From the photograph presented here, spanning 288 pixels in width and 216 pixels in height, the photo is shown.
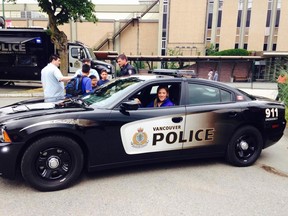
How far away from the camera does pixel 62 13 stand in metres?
13.5

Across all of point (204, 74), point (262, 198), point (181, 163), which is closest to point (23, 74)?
point (181, 163)

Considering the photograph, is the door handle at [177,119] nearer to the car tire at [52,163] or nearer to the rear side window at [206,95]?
the rear side window at [206,95]

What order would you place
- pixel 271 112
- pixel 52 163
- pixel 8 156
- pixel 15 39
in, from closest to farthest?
pixel 8 156
pixel 52 163
pixel 271 112
pixel 15 39

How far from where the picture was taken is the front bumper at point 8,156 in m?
3.14

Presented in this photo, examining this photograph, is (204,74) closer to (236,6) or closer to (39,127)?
(236,6)

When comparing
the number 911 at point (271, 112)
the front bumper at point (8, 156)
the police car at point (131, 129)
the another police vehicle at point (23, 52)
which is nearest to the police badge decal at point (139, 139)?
the police car at point (131, 129)

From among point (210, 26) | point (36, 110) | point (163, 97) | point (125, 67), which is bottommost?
point (36, 110)

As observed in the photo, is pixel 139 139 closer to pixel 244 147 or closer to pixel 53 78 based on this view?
pixel 244 147

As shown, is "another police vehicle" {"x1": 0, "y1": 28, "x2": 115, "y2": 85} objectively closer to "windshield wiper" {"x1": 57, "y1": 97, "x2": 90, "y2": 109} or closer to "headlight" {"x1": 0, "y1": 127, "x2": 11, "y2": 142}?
"windshield wiper" {"x1": 57, "y1": 97, "x2": 90, "y2": 109}

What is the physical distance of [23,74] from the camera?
49.2 feet

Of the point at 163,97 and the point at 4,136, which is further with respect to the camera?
the point at 163,97

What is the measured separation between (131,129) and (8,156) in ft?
4.97

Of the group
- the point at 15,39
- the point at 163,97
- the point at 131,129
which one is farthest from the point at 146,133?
the point at 15,39

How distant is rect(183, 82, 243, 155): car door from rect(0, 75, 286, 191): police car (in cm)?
2
